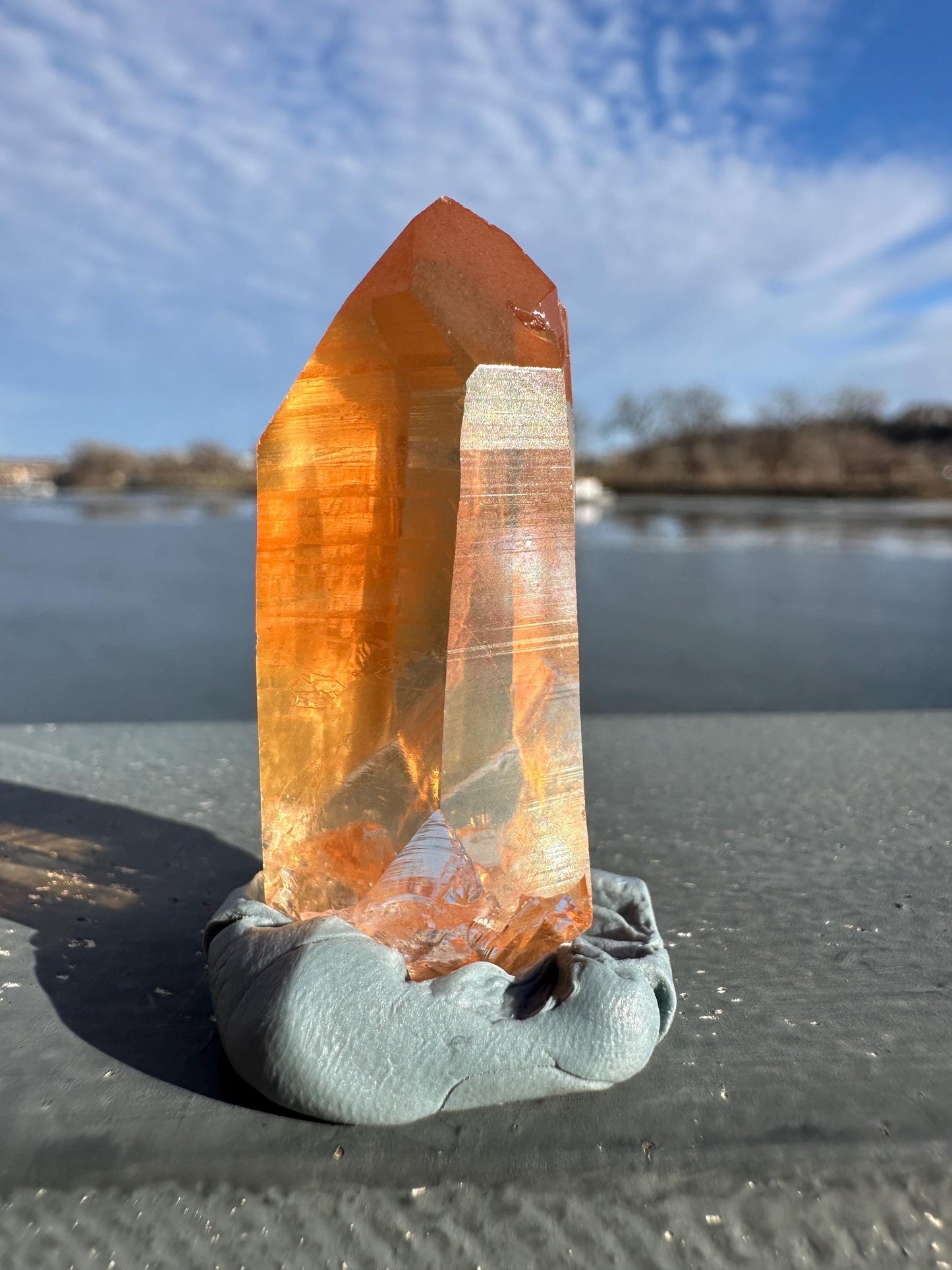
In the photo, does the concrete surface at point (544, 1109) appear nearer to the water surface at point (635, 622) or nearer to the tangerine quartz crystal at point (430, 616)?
the tangerine quartz crystal at point (430, 616)

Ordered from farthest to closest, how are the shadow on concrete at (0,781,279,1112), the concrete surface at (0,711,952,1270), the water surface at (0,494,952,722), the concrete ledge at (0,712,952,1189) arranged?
the water surface at (0,494,952,722) → the shadow on concrete at (0,781,279,1112) → the concrete ledge at (0,712,952,1189) → the concrete surface at (0,711,952,1270)

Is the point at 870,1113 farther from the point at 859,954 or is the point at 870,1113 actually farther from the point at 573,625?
the point at 573,625

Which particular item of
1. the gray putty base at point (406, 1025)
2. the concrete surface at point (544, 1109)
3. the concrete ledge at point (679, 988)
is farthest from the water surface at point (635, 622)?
the gray putty base at point (406, 1025)

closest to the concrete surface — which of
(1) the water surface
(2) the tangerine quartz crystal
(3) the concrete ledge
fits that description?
(3) the concrete ledge

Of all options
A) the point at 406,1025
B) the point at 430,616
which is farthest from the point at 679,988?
the point at 430,616

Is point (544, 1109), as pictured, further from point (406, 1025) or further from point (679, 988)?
point (679, 988)

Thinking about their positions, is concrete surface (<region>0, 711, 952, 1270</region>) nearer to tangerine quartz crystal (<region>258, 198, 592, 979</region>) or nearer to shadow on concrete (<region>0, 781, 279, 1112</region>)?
shadow on concrete (<region>0, 781, 279, 1112</region>)

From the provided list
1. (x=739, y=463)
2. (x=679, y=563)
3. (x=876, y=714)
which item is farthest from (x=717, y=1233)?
(x=739, y=463)
